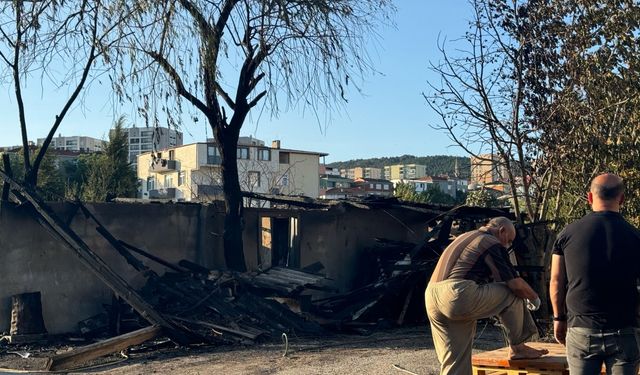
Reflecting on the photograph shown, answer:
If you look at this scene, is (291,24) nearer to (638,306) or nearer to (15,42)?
(15,42)

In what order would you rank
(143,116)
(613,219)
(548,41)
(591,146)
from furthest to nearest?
(143,116) < (548,41) < (591,146) < (613,219)

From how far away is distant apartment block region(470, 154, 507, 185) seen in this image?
42.1ft

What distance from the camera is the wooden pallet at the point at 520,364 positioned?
5.79 meters

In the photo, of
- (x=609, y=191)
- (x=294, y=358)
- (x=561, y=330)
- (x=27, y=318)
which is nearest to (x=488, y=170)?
(x=294, y=358)

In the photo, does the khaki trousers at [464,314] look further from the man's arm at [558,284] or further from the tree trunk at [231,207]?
the tree trunk at [231,207]

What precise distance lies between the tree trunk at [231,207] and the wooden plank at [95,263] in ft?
9.40

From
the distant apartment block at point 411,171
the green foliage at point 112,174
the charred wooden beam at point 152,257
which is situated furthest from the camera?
the distant apartment block at point 411,171

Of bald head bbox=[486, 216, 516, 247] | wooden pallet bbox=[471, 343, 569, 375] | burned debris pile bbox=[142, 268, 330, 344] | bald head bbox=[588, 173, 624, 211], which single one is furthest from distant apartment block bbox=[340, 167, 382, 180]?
bald head bbox=[588, 173, 624, 211]

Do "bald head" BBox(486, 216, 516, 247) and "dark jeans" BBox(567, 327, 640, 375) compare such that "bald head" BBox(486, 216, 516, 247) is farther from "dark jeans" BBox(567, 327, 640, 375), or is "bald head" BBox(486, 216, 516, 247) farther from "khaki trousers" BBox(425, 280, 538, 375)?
"dark jeans" BBox(567, 327, 640, 375)

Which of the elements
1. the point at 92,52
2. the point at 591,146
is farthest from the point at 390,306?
the point at 92,52

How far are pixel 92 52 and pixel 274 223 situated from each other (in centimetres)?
501

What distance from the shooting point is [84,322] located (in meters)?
13.0

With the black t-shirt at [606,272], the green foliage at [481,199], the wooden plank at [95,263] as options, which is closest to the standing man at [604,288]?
the black t-shirt at [606,272]

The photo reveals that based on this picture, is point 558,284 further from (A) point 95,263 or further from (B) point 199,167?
(B) point 199,167
